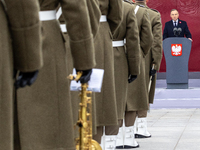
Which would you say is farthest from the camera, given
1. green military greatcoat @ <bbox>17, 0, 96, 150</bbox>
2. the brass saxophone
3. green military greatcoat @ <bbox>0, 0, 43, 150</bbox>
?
the brass saxophone

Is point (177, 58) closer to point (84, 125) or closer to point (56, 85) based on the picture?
point (84, 125)

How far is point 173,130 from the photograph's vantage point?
7.08m

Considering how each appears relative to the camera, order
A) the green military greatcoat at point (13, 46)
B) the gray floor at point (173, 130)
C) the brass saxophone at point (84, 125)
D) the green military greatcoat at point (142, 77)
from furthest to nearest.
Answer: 1. the green military greatcoat at point (142, 77)
2. the gray floor at point (173, 130)
3. the brass saxophone at point (84, 125)
4. the green military greatcoat at point (13, 46)

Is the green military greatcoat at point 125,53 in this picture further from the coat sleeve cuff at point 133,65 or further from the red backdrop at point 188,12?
the red backdrop at point 188,12

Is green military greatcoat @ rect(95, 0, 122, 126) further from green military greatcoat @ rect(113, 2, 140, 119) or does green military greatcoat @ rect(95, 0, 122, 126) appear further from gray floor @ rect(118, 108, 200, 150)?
gray floor @ rect(118, 108, 200, 150)

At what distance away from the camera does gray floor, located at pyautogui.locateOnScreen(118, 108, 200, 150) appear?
5.75 m

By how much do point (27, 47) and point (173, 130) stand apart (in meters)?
5.13

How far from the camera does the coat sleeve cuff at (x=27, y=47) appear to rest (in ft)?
7.16

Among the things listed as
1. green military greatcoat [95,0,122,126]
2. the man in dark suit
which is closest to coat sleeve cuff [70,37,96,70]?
green military greatcoat [95,0,122,126]

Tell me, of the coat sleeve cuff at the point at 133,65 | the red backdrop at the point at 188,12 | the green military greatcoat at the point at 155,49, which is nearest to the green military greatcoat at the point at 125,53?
the coat sleeve cuff at the point at 133,65

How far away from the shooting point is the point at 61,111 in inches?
112

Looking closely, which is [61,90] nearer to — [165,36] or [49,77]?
[49,77]

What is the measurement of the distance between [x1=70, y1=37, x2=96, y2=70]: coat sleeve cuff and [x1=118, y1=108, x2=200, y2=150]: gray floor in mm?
2909

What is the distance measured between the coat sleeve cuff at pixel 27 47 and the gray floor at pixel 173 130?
3.57m
